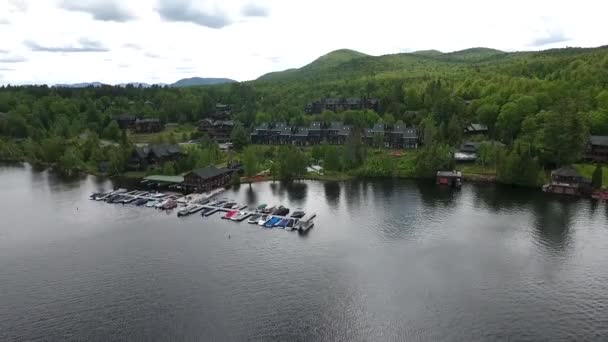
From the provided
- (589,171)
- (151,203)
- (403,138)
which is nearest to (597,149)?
(589,171)

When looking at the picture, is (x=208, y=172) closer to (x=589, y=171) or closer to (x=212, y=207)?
(x=212, y=207)

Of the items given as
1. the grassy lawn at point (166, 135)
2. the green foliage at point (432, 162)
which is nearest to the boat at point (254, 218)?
the green foliage at point (432, 162)

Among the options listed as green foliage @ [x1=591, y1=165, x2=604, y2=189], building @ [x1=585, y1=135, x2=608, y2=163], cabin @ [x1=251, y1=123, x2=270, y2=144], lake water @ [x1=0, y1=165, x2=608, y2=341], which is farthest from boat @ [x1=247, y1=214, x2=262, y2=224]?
building @ [x1=585, y1=135, x2=608, y2=163]

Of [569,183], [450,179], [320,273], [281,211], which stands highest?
[569,183]

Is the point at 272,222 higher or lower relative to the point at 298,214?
lower

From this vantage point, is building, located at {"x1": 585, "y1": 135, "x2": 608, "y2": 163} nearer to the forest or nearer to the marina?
the forest

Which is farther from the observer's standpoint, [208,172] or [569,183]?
[208,172]
